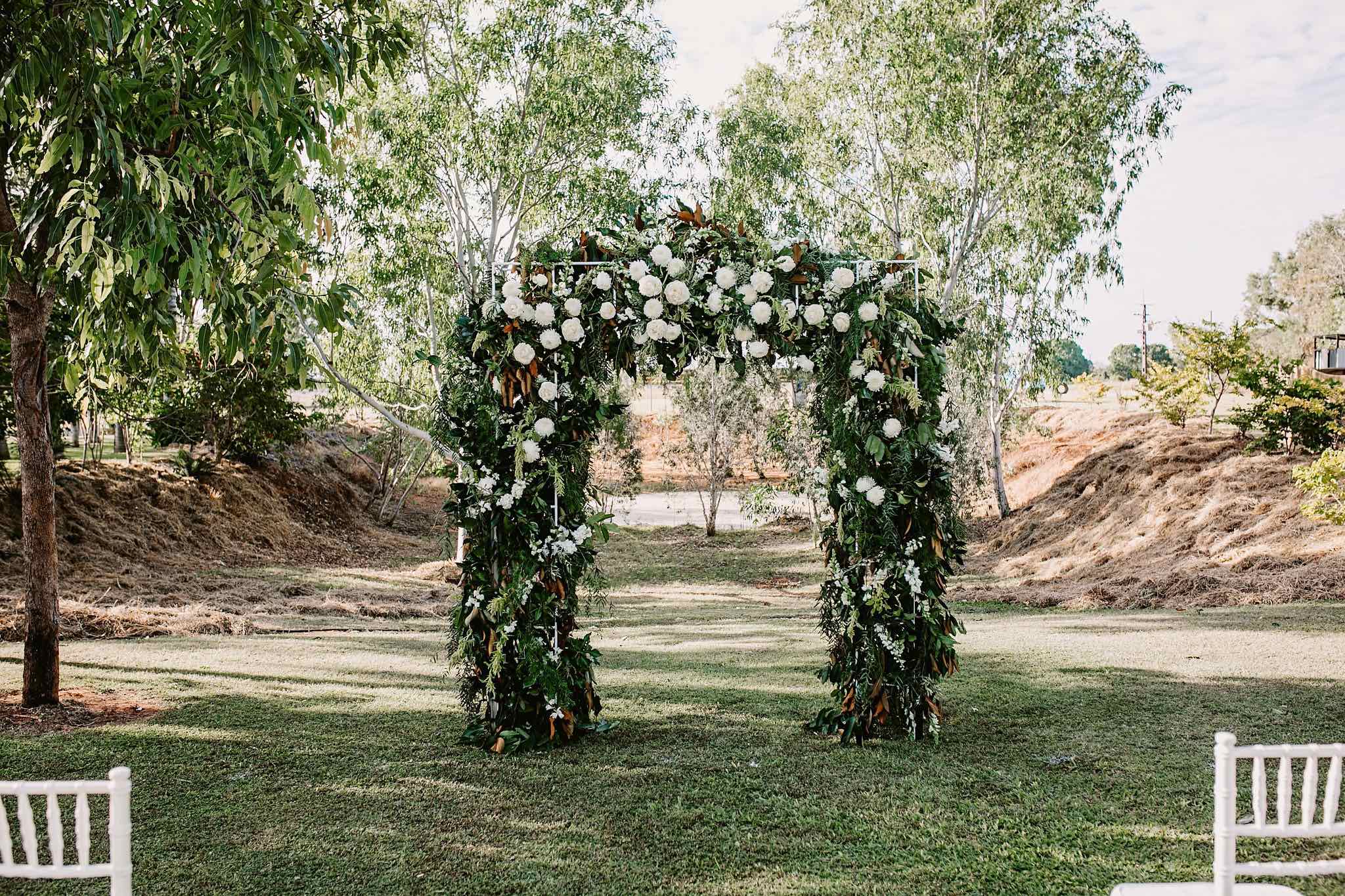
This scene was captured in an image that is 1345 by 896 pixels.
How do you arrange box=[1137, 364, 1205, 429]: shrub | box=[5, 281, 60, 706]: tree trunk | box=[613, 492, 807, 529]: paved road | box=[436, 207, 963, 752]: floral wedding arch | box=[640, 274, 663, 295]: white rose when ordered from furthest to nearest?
box=[613, 492, 807, 529]: paved road < box=[1137, 364, 1205, 429]: shrub < box=[5, 281, 60, 706]: tree trunk < box=[436, 207, 963, 752]: floral wedding arch < box=[640, 274, 663, 295]: white rose

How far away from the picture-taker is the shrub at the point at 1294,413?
14797 millimetres

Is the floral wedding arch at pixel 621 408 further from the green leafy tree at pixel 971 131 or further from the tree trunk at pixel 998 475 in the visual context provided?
the tree trunk at pixel 998 475

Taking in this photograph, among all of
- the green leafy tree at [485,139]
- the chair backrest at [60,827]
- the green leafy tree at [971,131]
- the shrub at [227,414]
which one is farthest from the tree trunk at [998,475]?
the chair backrest at [60,827]

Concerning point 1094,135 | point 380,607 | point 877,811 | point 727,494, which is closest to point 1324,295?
point 727,494

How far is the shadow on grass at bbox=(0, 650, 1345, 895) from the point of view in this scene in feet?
11.7

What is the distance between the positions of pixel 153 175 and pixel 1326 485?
11.0 m

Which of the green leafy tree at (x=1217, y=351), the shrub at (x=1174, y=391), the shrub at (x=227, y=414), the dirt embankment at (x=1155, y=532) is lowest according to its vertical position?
the dirt embankment at (x=1155, y=532)

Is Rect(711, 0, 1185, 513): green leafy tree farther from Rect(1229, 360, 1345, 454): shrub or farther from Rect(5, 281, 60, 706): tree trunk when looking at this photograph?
Rect(5, 281, 60, 706): tree trunk

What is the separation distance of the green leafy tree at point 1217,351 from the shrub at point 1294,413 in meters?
0.69

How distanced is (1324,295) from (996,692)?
143 ft

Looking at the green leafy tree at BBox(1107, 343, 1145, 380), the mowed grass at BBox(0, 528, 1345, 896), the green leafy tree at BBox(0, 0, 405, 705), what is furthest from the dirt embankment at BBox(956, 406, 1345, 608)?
the green leafy tree at BBox(1107, 343, 1145, 380)

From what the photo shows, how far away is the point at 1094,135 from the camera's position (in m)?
15.8

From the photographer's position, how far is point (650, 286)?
4988mm

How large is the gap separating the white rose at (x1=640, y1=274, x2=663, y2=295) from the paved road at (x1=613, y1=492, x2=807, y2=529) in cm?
1863
